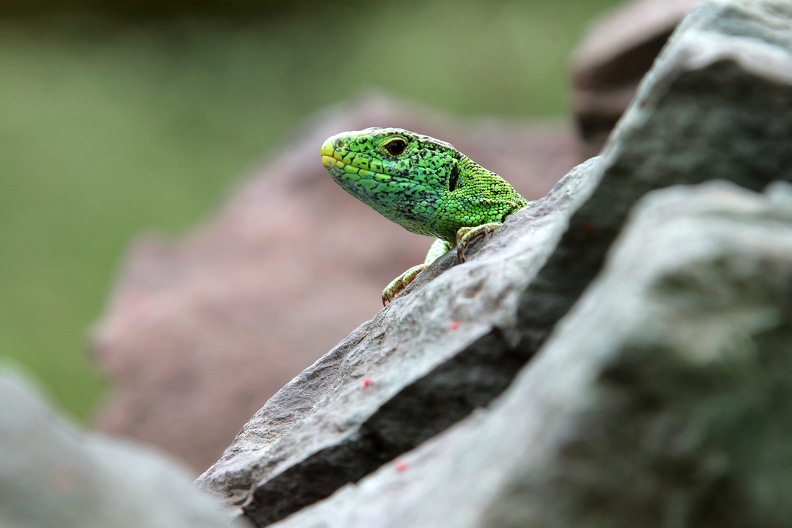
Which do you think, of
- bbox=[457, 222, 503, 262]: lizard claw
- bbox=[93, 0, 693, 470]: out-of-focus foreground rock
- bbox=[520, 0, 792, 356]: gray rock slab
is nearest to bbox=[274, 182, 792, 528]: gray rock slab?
bbox=[520, 0, 792, 356]: gray rock slab

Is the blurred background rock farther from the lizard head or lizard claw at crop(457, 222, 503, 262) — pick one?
lizard claw at crop(457, 222, 503, 262)

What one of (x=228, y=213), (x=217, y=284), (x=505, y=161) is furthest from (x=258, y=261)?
(x=505, y=161)

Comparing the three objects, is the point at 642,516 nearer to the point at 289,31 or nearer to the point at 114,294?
the point at 114,294

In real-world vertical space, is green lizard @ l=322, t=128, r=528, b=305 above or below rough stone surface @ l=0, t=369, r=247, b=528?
above

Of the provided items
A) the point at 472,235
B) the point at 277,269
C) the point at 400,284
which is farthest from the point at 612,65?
the point at 472,235

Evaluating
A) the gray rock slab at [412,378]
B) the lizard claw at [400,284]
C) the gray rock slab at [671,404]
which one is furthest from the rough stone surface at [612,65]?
the gray rock slab at [671,404]

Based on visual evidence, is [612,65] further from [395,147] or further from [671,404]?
[671,404]
